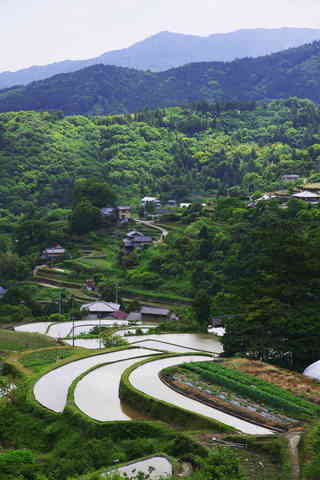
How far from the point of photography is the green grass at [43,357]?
84.4 feet

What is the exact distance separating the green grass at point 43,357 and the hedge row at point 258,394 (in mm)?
7223

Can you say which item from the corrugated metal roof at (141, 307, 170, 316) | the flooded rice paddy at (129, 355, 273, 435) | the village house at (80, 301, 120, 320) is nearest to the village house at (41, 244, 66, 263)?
the village house at (80, 301, 120, 320)

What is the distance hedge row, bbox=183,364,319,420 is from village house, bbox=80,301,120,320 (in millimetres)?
21404

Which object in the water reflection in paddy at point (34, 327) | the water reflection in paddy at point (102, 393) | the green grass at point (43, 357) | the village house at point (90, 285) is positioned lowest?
the village house at point (90, 285)

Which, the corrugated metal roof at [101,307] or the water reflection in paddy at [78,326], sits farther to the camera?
the corrugated metal roof at [101,307]

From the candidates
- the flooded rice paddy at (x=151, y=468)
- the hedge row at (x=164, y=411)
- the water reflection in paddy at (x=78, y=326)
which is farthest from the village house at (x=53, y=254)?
the flooded rice paddy at (x=151, y=468)

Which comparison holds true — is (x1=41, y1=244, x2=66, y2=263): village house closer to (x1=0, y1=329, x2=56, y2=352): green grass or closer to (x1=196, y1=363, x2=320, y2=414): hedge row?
(x1=0, y1=329, x2=56, y2=352): green grass

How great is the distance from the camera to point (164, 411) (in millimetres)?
18016

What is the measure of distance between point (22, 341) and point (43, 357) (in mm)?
5731

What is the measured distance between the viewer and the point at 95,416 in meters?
18.1

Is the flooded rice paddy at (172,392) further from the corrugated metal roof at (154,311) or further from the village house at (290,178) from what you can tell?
the village house at (290,178)

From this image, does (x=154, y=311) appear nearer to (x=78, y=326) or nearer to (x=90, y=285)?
(x=78, y=326)

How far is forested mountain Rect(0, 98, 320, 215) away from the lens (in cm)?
8188

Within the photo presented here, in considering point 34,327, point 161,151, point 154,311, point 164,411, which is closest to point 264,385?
point 164,411
